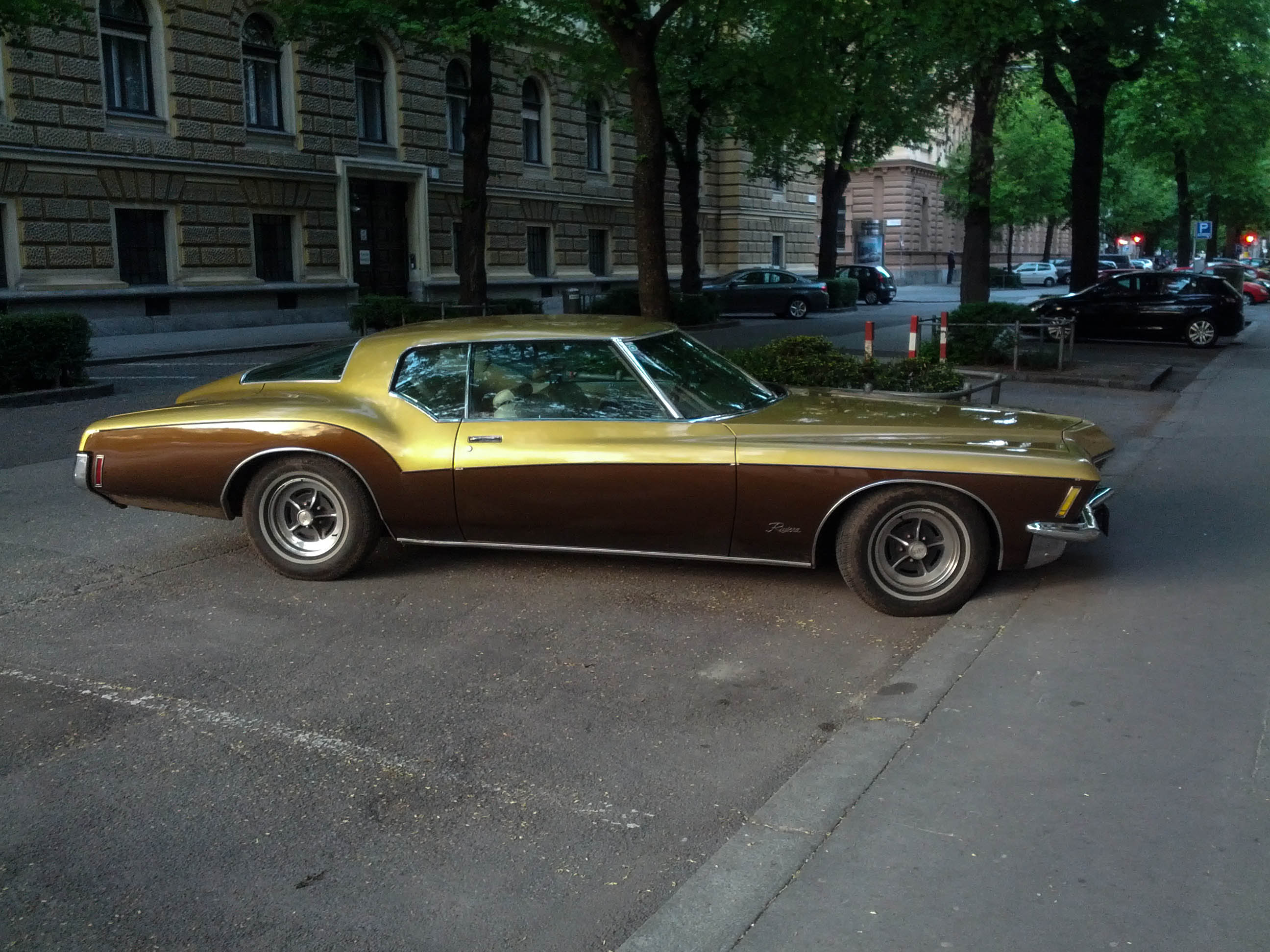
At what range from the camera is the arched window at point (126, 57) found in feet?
74.6

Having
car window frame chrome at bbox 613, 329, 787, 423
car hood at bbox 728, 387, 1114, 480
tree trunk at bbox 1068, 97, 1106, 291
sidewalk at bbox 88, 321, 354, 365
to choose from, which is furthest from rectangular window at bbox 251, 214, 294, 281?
car hood at bbox 728, 387, 1114, 480

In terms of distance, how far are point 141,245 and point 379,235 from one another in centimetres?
655

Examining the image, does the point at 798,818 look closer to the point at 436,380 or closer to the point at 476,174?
the point at 436,380

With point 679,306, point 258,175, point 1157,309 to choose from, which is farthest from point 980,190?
point 258,175

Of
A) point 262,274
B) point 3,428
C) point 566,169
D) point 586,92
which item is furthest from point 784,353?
point 566,169

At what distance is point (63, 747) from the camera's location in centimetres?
450

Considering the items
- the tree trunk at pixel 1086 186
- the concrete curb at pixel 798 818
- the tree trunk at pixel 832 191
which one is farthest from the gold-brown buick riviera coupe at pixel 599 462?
the tree trunk at pixel 832 191

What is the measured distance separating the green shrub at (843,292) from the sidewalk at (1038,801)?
31404mm

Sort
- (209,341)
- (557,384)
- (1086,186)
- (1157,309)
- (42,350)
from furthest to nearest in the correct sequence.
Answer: (1086,186)
(1157,309)
(209,341)
(42,350)
(557,384)

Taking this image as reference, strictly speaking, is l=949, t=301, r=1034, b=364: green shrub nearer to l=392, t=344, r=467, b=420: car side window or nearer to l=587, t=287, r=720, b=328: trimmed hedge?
l=587, t=287, r=720, b=328: trimmed hedge

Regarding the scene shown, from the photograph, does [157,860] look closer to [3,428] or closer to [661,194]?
[3,428]

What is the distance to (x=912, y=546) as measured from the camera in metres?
5.93

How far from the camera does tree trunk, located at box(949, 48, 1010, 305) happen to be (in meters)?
22.0

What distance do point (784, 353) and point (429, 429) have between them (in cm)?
537
